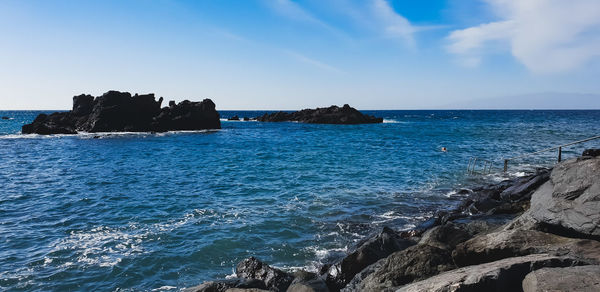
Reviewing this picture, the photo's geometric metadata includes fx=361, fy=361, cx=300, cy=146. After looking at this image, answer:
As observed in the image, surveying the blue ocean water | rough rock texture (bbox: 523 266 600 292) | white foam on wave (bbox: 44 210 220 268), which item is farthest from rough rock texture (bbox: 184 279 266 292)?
rough rock texture (bbox: 523 266 600 292)

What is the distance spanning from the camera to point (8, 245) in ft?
41.1

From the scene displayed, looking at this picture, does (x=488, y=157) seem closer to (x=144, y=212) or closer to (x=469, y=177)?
(x=469, y=177)

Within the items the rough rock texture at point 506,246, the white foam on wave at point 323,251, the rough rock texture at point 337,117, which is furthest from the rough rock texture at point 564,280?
the rough rock texture at point 337,117

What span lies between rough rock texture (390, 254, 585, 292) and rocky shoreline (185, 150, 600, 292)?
0.04ft

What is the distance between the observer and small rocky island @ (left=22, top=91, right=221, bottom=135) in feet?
242

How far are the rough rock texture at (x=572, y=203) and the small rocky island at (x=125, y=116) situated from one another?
7714 cm

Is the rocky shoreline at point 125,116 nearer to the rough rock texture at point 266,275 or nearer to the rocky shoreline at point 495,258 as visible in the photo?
the rough rock texture at point 266,275

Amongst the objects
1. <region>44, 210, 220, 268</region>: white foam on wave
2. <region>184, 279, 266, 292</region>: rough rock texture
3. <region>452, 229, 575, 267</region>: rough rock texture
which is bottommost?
<region>44, 210, 220, 268</region>: white foam on wave

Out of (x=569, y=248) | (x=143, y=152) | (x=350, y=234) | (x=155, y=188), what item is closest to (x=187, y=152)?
(x=143, y=152)

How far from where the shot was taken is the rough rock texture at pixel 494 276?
5.05 metres

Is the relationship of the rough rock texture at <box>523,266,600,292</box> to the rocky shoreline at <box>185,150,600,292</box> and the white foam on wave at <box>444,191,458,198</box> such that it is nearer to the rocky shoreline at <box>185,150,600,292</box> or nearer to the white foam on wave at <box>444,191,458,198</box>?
the rocky shoreline at <box>185,150,600,292</box>

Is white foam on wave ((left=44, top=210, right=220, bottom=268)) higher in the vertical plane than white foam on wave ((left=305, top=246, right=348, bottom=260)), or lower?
higher

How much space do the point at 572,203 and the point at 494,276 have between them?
3.60 metres

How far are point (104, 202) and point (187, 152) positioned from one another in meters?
22.7
